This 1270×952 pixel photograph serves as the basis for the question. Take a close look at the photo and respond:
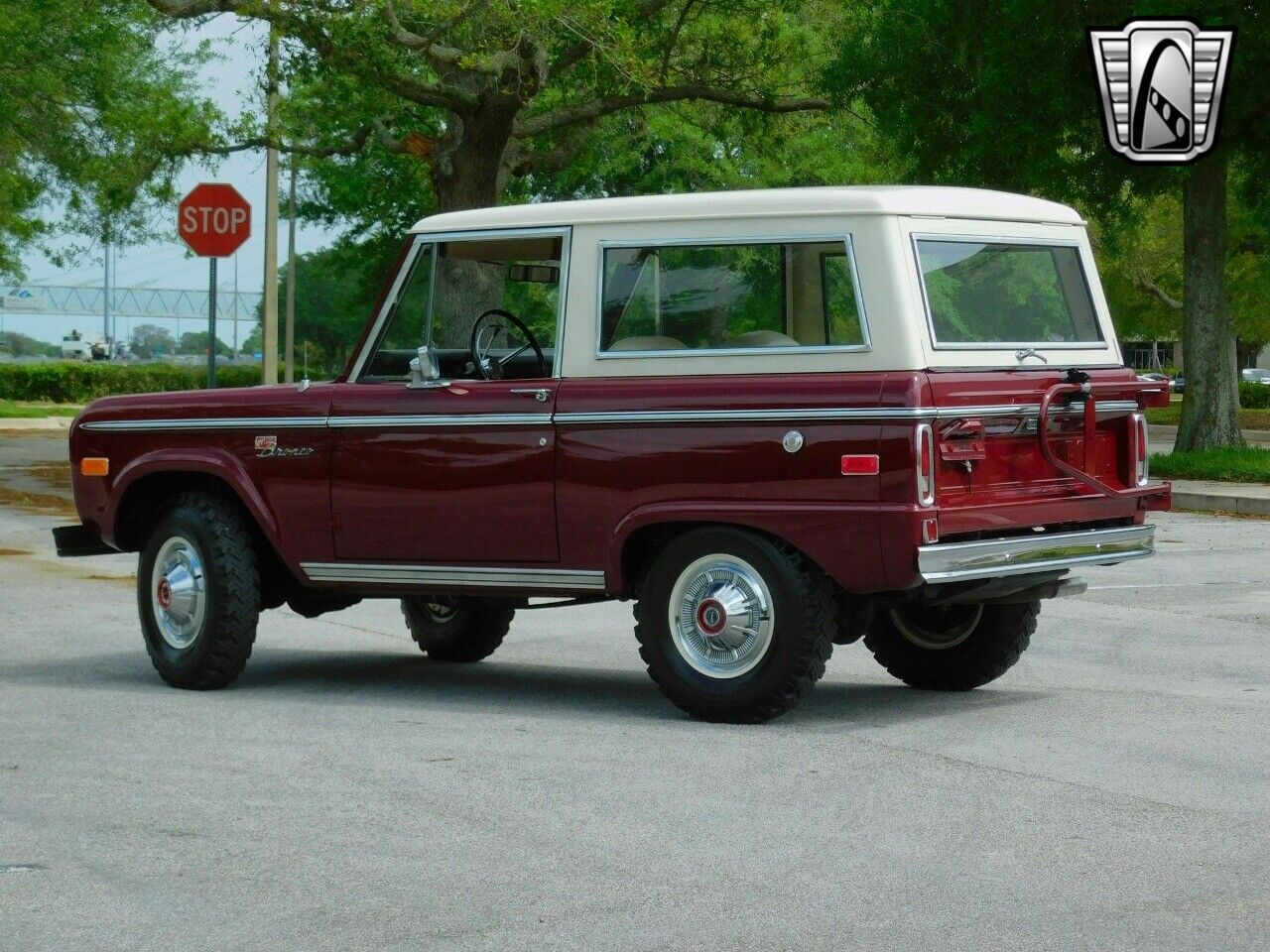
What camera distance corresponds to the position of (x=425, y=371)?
29.4 feet

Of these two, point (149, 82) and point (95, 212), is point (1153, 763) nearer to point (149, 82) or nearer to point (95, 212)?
point (149, 82)

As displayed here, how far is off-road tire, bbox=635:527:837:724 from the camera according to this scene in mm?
8000

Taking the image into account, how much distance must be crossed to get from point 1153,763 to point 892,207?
239 centimetres

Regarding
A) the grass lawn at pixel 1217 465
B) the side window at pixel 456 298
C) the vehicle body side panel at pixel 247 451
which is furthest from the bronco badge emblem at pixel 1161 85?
the vehicle body side panel at pixel 247 451

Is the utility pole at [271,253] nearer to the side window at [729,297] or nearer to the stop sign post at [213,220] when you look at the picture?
the stop sign post at [213,220]

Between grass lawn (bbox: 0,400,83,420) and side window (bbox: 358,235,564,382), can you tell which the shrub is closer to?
grass lawn (bbox: 0,400,83,420)

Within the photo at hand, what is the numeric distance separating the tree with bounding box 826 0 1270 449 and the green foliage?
100924 millimetres

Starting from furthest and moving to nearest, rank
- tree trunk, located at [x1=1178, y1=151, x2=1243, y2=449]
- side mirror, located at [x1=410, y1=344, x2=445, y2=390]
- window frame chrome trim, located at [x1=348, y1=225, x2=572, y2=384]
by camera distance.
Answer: tree trunk, located at [x1=1178, y1=151, x2=1243, y2=449] → side mirror, located at [x1=410, y1=344, x2=445, y2=390] → window frame chrome trim, located at [x1=348, y1=225, x2=572, y2=384]

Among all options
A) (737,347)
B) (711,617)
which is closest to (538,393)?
(737,347)

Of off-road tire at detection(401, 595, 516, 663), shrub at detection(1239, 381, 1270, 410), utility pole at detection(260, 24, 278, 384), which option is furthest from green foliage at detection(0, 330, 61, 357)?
off-road tire at detection(401, 595, 516, 663)

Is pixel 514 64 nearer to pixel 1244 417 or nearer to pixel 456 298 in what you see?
pixel 456 298

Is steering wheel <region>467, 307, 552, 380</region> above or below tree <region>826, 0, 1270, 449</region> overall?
below

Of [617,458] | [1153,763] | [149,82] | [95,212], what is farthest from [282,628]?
[95,212]

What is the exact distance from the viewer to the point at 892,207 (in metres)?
8.21
